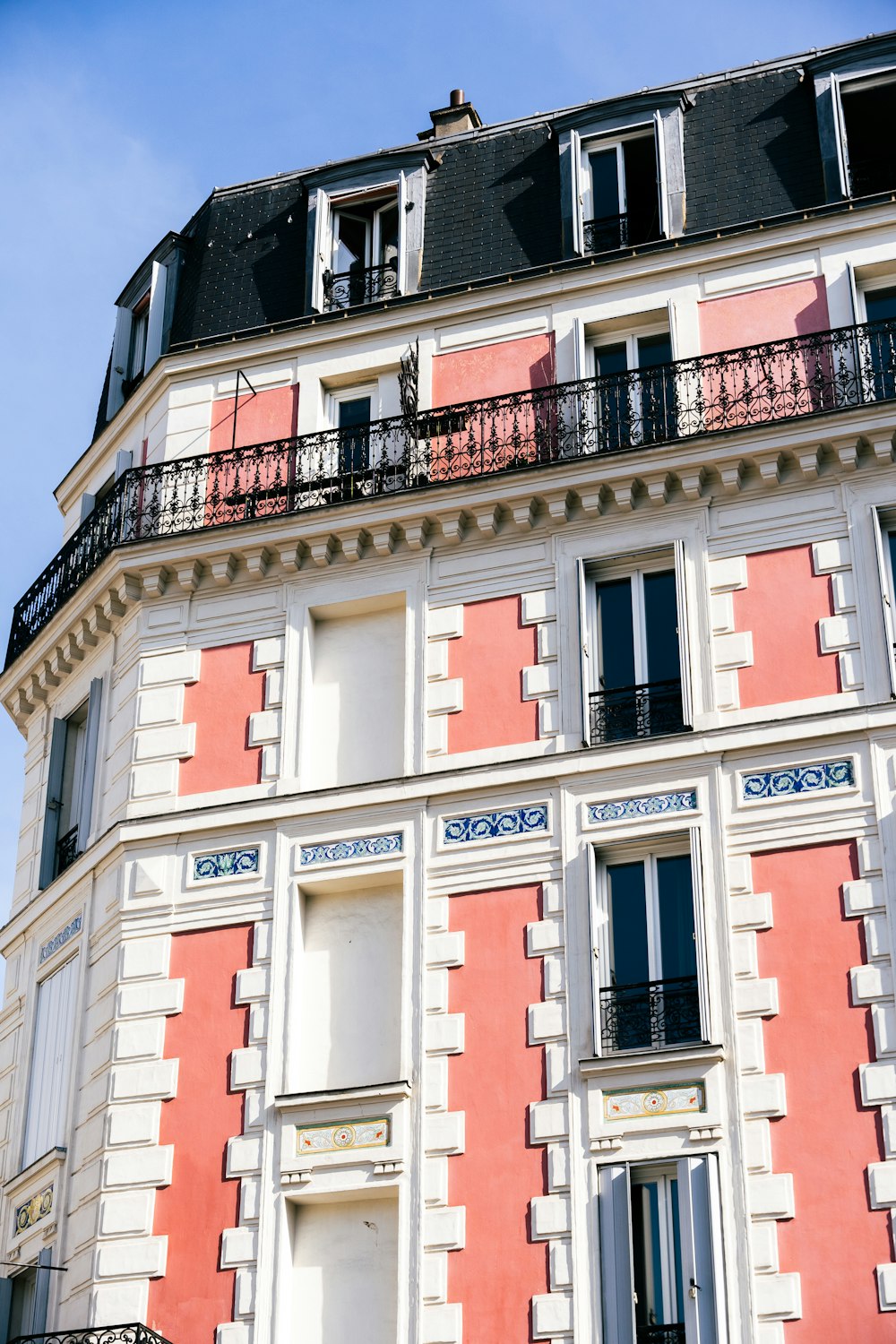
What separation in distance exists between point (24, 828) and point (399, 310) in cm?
621

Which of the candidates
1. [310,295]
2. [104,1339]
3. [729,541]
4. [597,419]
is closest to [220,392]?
[310,295]

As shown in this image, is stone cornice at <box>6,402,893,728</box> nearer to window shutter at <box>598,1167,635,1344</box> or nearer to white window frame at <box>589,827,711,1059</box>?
white window frame at <box>589,827,711,1059</box>

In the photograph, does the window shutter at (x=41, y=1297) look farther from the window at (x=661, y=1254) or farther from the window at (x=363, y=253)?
the window at (x=363, y=253)

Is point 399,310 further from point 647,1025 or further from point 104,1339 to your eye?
point 104,1339

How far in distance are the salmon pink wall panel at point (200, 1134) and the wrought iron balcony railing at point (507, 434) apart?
4267 millimetres

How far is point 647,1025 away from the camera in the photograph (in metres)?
18.6

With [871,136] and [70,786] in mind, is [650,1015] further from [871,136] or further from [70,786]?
[871,136]

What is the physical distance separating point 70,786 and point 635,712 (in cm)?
603

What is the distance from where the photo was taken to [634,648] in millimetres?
20484

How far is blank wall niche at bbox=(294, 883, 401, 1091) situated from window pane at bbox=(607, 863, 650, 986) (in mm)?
1849

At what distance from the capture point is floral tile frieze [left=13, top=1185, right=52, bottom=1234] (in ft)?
66.2

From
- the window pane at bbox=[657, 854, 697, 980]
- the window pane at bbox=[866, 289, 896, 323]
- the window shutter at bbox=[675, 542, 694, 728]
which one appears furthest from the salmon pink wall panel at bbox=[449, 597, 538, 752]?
the window pane at bbox=[866, 289, 896, 323]

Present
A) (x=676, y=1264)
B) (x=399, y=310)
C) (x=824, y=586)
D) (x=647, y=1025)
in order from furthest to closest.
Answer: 1. (x=399, y=310)
2. (x=824, y=586)
3. (x=647, y=1025)
4. (x=676, y=1264)

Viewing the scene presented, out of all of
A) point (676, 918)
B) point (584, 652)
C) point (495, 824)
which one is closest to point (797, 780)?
point (676, 918)
